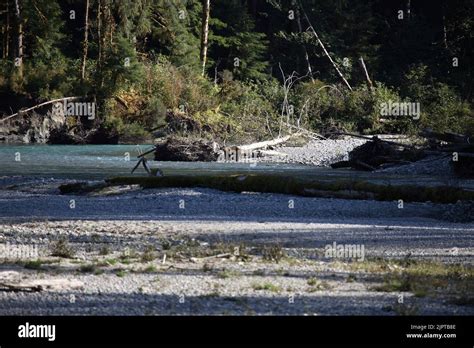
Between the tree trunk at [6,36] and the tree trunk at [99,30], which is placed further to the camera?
the tree trunk at [6,36]

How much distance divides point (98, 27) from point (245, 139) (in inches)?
589

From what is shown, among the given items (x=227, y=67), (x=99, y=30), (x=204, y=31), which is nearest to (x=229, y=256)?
(x=99, y=30)

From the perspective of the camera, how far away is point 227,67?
6131 cm

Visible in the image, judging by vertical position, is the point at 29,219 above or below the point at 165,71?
below

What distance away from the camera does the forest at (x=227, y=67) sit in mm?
44469

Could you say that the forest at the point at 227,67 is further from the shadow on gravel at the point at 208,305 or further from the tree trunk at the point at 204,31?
the shadow on gravel at the point at 208,305

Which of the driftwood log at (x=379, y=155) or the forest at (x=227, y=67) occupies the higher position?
the forest at (x=227, y=67)

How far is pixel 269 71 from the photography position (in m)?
61.8

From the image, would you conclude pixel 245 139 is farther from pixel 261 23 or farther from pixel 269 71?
pixel 261 23

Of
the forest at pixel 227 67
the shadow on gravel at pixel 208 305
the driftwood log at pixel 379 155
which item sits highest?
the forest at pixel 227 67

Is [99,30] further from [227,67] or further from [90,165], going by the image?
[90,165]

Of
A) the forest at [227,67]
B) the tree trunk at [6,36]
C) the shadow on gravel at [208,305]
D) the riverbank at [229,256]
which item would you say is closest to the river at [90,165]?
the riverbank at [229,256]
